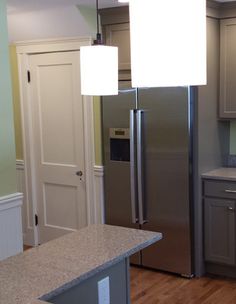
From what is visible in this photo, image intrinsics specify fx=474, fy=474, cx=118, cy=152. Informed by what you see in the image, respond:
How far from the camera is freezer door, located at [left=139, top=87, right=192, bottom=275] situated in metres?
3.88

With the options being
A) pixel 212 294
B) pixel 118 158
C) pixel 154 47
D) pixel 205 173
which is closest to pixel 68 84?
pixel 118 158

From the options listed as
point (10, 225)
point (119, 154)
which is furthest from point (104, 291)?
point (119, 154)

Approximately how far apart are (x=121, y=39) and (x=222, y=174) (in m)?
1.44

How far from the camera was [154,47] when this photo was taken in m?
1.13

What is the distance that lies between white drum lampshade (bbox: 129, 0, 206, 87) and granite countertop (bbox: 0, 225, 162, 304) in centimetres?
76

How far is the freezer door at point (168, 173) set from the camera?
153 inches

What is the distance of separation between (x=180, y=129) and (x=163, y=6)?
280 cm

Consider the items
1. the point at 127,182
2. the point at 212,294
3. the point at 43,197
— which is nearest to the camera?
the point at 212,294

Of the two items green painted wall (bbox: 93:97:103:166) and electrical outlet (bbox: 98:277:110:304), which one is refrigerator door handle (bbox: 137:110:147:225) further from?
electrical outlet (bbox: 98:277:110:304)

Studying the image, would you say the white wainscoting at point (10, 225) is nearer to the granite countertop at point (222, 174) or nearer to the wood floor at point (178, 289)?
the wood floor at point (178, 289)

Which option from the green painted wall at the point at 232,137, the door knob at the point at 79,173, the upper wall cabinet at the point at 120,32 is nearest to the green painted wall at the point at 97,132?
the door knob at the point at 79,173

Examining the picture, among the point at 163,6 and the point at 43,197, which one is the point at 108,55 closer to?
the point at 163,6

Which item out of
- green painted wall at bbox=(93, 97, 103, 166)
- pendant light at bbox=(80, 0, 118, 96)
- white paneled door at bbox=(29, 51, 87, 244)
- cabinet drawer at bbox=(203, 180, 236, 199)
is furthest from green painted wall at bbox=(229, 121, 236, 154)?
pendant light at bbox=(80, 0, 118, 96)

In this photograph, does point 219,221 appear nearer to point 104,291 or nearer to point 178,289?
point 178,289
